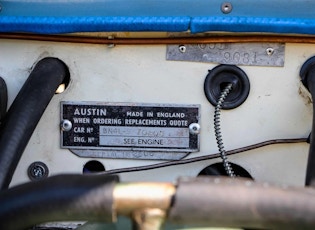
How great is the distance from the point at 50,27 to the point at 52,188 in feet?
2.39

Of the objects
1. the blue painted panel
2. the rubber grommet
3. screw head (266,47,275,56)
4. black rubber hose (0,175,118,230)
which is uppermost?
the blue painted panel

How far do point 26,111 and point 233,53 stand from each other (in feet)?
1.78

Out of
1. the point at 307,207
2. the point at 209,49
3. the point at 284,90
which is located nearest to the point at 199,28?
the point at 209,49

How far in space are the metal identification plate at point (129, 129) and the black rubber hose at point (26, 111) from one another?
0.38 ft

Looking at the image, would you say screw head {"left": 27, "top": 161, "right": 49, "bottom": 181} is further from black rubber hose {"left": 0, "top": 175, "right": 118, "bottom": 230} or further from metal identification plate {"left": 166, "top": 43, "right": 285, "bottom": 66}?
black rubber hose {"left": 0, "top": 175, "right": 118, "bottom": 230}

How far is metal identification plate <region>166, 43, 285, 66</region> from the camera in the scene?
1610 mm

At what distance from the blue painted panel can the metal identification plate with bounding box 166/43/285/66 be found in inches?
3.0

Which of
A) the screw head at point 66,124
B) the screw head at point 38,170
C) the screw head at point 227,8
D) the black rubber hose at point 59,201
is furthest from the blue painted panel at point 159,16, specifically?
the black rubber hose at point 59,201

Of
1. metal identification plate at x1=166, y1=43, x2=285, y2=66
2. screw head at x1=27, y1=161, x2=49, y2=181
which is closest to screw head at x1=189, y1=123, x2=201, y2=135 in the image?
metal identification plate at x1=166, y1=43, x2=285, y2=66

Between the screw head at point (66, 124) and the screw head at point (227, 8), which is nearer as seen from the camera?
the screw head at point (227, 8)

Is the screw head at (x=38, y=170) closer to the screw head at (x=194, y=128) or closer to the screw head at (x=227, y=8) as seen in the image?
the screw head at (x=194, y=128)

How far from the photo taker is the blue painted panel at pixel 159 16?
1.54m

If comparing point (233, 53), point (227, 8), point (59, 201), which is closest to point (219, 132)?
point (233, 53)

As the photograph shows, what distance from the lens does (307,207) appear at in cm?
94
